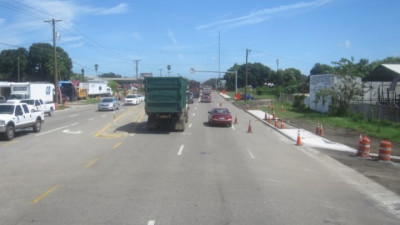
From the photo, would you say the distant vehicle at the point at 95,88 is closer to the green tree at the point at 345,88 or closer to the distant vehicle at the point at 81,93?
the distant vehicle at the point at 81,93

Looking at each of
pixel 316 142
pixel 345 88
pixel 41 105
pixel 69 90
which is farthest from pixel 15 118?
pixel 69 90

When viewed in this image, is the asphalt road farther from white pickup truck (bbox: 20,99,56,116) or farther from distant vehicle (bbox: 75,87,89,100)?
distant vehicle (bbox: 75,87,89,100)

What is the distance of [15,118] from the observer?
67.7 feet

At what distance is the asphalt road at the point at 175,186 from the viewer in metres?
7.77

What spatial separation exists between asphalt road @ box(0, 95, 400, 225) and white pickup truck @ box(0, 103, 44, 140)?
87 centimetres

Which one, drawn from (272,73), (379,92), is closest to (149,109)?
(379,92)

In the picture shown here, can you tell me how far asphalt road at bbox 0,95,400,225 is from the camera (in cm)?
777

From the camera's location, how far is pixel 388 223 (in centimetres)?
772

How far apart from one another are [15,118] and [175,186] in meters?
13.6

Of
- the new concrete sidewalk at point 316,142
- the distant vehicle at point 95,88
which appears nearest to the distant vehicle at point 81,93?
the distant vehicle at point 95,88

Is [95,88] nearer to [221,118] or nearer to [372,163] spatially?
[221,118]

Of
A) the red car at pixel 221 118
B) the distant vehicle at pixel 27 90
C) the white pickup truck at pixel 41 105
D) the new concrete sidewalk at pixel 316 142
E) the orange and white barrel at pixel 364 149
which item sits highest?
the distant vehicle at pixel 27 90

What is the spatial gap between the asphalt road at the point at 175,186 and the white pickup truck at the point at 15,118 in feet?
2.84

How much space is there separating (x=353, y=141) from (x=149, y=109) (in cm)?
1163
